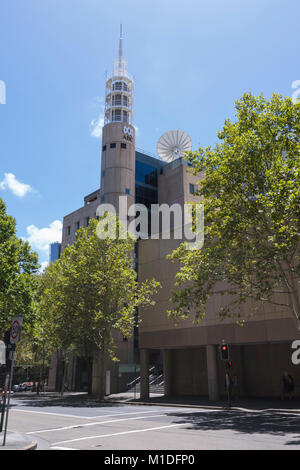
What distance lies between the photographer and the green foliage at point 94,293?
3216 cm

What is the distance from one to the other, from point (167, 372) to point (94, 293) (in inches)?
374

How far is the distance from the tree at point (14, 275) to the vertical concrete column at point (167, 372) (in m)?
12.1

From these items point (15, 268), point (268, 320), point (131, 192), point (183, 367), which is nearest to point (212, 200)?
point (268, 320)

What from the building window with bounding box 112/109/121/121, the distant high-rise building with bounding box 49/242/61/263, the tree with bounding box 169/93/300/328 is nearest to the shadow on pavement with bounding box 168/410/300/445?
the tree with bounding box 169/93/300/328

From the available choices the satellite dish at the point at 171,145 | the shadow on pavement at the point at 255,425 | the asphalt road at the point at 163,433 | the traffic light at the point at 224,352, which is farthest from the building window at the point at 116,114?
the shadow on pavement at the point at 255,425

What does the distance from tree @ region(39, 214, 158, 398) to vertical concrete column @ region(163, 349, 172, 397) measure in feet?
13.1

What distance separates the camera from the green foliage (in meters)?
32.2

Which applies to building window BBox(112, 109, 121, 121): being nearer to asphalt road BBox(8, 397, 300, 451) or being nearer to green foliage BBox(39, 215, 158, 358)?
green foliage BBox(39, 215, 158, 358)

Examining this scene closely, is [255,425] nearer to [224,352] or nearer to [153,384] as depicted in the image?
[224,352]

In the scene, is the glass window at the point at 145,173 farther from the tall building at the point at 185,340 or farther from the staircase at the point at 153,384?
the staircase at the point at 153,384

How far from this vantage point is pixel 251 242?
63.5 ft

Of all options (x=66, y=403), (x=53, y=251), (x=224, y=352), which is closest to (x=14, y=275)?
(x=66, y=403)
